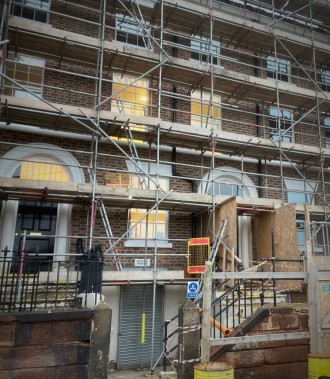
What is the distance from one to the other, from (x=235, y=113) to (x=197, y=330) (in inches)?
429

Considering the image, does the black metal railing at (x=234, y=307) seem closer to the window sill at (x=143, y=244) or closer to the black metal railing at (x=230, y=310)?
the black metal railing at (x=230, y=310)

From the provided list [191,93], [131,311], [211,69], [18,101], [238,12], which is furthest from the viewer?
[238,12]

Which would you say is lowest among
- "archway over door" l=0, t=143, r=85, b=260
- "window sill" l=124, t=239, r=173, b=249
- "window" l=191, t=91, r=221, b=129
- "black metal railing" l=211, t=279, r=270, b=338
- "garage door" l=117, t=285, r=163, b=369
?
"garage door" l=117, t=285, r=163, b=369

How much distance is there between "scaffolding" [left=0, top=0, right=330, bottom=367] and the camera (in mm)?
11000

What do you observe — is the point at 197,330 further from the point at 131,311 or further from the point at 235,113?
the point at 235,113

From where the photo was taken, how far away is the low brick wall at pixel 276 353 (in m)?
6.84

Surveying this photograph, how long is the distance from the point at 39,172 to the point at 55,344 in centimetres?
693

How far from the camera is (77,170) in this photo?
1206 centimetres

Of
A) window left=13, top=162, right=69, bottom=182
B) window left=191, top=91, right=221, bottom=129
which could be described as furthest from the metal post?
window left=191, top=91, right=221, bottom=129

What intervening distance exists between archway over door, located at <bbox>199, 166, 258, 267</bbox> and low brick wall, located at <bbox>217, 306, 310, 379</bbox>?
19.2 ft

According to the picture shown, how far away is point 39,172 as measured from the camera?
11750 mm

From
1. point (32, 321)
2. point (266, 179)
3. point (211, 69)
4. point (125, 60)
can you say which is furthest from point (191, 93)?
point (32, 321)

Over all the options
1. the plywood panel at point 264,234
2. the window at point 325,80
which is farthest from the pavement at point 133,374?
the window at point 325,80

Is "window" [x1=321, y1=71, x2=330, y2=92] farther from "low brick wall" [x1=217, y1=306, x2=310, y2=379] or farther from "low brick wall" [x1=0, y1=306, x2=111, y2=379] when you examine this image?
"low brick wall" [x1=0, y1=306, x2=111, y2=379]
